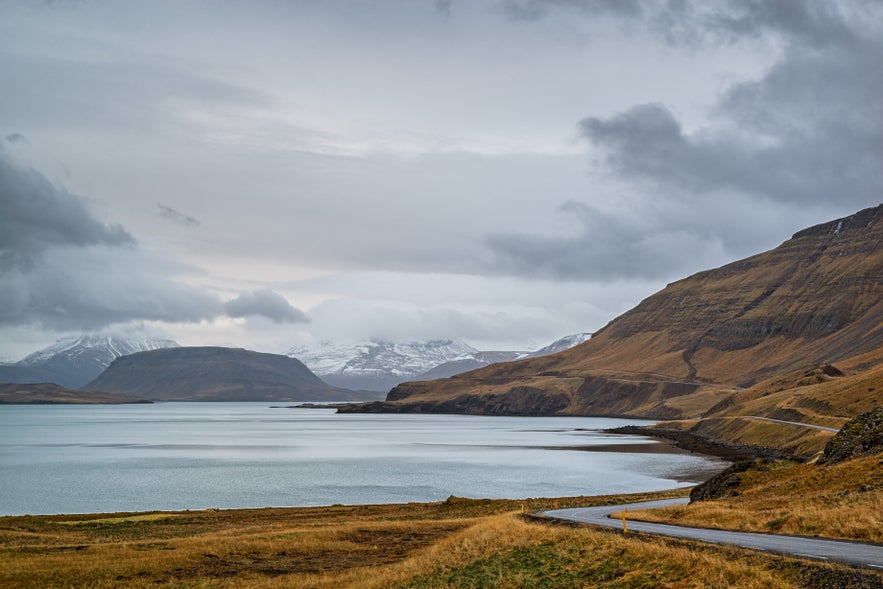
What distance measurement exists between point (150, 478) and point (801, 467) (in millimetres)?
87107

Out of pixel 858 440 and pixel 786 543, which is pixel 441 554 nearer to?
pixel 786 543

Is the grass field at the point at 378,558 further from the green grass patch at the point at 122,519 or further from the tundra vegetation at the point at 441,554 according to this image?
the green grass patch at the point at 122,519

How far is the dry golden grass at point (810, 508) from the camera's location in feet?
98.4

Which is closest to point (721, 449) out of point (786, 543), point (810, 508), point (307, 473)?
point (307, 473)

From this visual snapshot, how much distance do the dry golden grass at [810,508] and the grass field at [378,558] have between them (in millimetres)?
6500

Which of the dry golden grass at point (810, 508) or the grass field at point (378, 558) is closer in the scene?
the grass field at point (378, 558)

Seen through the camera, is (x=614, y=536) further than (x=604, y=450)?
No

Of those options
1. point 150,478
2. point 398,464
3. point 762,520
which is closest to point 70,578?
point 762,520

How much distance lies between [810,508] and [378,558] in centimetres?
2235

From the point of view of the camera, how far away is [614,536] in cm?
3188

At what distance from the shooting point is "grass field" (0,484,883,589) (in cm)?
2373

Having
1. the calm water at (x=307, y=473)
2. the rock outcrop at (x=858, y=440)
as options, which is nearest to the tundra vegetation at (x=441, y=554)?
the rock outcrop at (x=858, y=440)

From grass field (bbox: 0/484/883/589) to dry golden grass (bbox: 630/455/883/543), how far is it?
6500 millimetres

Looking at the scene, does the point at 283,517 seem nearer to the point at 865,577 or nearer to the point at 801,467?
the point at 801,467
